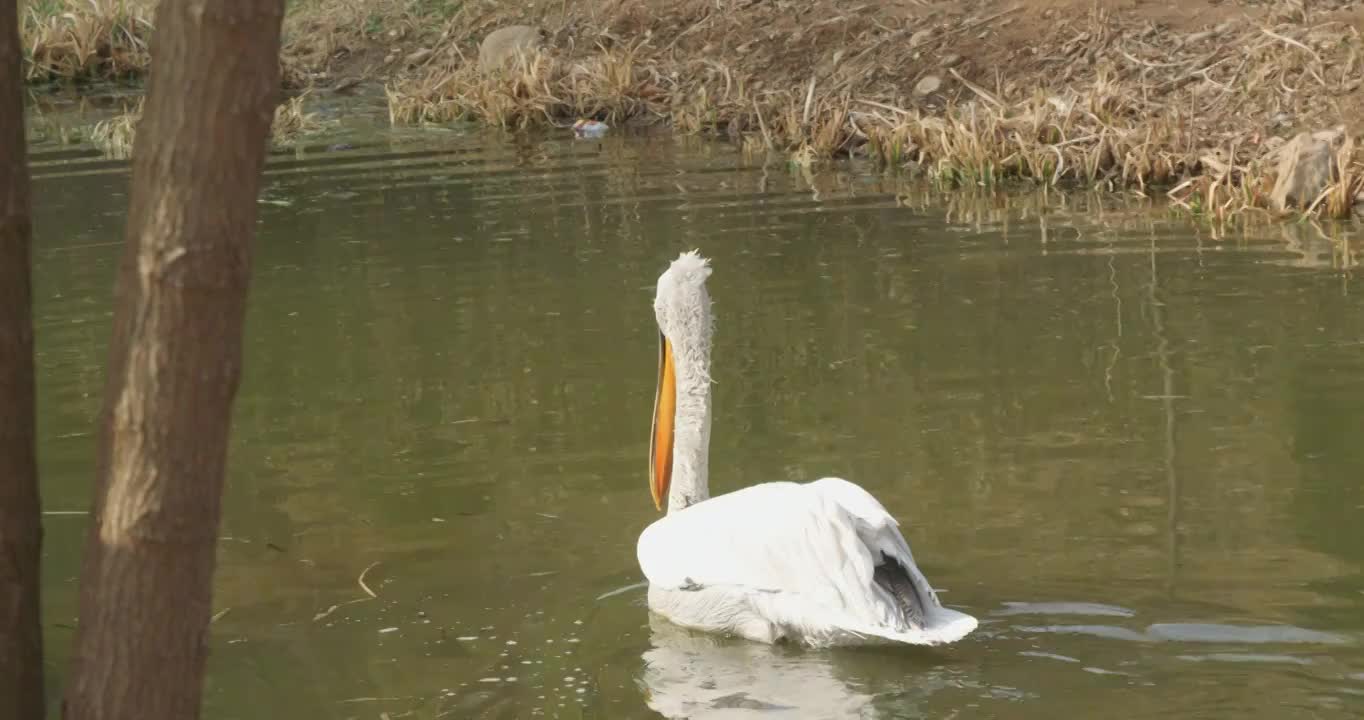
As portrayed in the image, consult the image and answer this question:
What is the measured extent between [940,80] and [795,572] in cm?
1108

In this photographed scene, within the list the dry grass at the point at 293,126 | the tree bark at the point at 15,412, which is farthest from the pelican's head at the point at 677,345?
the dry grass at the point at 293,126

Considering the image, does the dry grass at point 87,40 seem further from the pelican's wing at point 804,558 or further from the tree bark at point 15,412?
the tree bark at point 15,412

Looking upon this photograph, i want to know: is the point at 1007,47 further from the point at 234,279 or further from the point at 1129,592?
the point at 234,279

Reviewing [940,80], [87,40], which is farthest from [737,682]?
[87,40]

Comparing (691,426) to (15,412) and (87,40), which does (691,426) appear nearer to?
(15,412)

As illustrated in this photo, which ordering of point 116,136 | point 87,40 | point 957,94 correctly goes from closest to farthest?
point 957,94 < point 116,136 < point 87,40

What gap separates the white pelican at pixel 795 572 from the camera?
5.00 meters

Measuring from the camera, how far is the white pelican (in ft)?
16.4

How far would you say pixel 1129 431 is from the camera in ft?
23.7

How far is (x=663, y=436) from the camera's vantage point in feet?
20.1

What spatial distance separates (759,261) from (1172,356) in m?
3.03

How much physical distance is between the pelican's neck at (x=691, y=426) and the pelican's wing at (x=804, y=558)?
0.55 meters

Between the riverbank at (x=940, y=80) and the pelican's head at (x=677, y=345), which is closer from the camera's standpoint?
the pelican's head at (x=677, y=345)

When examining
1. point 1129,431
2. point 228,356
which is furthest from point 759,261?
point 228,356
